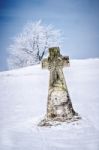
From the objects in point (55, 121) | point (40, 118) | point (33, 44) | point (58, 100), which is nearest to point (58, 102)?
point (58, 100)

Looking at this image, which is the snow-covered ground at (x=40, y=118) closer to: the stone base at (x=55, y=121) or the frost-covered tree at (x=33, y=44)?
the stone base at (x=55, y=121)

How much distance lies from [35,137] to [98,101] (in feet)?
5.54

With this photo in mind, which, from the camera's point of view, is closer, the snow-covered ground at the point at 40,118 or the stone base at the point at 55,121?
the snow-covered ground at the point at 40,118

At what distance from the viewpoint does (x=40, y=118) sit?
425cm

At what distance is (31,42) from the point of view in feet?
51.4

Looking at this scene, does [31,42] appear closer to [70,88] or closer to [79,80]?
[79,80]

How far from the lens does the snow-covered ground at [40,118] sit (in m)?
3.39

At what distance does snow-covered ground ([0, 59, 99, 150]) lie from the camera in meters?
3.39

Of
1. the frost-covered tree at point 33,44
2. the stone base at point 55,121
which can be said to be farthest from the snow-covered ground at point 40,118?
→ the frost-covered tree at point 33,44

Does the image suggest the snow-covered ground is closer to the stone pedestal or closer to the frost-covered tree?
the stone pedestal

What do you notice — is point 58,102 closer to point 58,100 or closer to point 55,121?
point 58,100

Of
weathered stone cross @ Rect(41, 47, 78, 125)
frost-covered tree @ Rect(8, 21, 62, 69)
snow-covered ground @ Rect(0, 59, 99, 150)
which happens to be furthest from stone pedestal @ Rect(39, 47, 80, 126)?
frost-covered tree @ Rect(8, 21, 62, 69)

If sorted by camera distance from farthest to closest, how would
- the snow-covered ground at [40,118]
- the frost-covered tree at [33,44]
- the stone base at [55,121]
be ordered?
the frost-covered tree at [33,44] < the stone base at [55,121] < the snow-covered ground at [40,118]

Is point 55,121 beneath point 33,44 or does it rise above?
beneath
